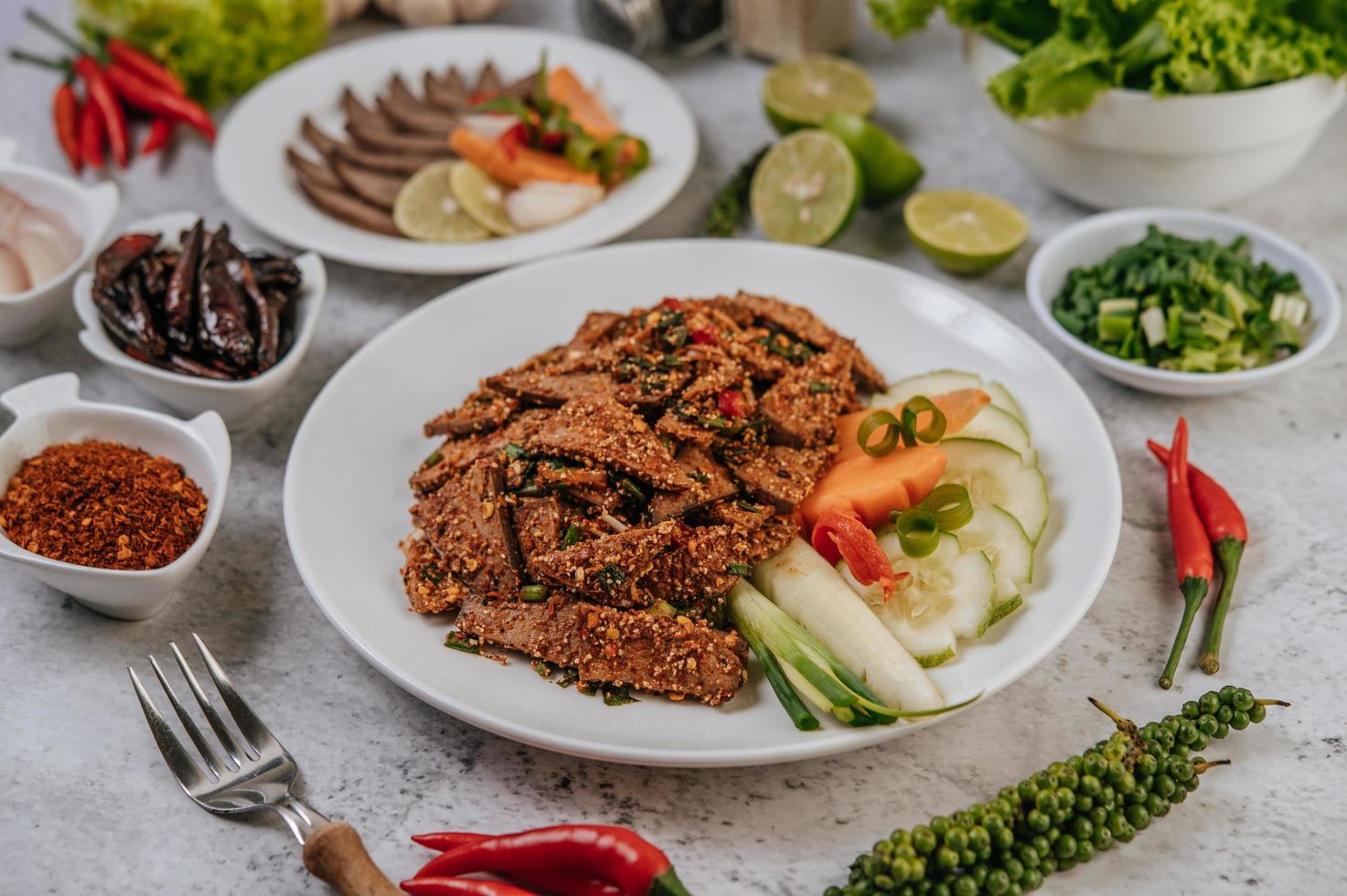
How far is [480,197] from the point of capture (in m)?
5.16

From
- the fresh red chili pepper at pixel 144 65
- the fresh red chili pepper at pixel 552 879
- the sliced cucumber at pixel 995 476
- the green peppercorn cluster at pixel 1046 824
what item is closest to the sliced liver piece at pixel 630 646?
the fresh red chili pepper at pixel 552 879

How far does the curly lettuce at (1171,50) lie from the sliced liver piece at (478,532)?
2859 mm

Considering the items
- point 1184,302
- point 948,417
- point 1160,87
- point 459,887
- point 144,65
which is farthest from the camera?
point 144,65

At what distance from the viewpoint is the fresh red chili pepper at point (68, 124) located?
19.2 feet

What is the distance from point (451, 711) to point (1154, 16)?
3889 millimetres

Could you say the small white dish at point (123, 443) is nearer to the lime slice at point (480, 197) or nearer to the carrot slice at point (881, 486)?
the lime slice at point (480, 197)

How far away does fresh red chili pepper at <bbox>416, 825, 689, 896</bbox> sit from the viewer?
2635mm

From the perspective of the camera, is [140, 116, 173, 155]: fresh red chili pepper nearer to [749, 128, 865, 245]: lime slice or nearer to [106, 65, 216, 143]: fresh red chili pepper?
[106, 65, 216, 143]: fresh red chili pepper

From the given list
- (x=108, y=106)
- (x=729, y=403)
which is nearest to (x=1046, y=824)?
(x=729, y=403)

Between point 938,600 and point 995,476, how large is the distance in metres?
0.61

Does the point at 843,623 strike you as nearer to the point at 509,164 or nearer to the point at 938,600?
the point at 938,600

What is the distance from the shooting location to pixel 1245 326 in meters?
4.28

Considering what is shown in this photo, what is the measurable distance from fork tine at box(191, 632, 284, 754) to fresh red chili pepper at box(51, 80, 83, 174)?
3947mm

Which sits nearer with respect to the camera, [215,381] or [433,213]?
[215,381]
